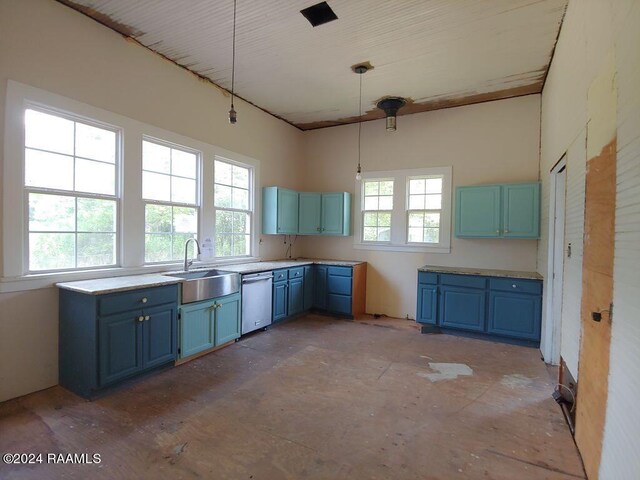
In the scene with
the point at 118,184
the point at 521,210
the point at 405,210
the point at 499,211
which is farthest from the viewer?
the point at 405,210

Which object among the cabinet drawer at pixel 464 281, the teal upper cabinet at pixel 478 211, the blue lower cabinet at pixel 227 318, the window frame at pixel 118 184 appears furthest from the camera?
the teal upper cabinet at pixel 478 211

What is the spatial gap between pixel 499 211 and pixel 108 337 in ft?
15.2

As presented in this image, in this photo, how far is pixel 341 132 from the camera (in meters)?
5.89

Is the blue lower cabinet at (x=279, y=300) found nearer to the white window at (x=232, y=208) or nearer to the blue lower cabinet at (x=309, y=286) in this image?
the blue lower cabinet at (x=309, y=286)

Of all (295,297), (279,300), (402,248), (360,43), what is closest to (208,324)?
(279,300)

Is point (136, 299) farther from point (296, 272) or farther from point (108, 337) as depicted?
point (296, 272)

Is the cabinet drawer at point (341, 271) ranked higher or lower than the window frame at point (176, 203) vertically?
lower

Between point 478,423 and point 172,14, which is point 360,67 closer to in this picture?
point 172,14

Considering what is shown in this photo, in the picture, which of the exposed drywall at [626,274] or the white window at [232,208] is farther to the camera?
the white window at [232,208]

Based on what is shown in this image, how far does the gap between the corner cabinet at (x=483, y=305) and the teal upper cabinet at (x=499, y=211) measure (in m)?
0.65

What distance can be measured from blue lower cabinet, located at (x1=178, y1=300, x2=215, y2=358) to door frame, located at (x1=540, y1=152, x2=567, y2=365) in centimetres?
368

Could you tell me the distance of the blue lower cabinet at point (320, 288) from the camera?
5332 mm

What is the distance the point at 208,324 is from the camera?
141 inches

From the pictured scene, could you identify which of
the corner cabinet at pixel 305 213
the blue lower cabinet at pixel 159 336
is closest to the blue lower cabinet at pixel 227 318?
the blue lower cabinet at pixel 159 336
